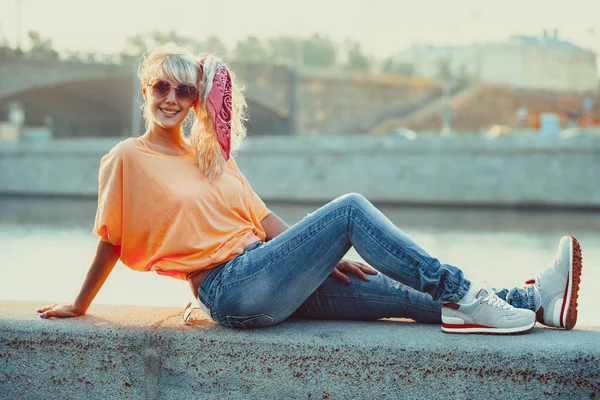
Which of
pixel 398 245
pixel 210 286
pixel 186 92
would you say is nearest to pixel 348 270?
pixel 398 245

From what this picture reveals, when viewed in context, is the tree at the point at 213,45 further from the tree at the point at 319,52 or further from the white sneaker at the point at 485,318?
the white sneaker at the point at 485,318

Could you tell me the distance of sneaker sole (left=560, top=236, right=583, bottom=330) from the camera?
7.94ft

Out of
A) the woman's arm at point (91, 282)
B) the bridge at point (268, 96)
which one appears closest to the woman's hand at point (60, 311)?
the woman's arm at point (91, 282)

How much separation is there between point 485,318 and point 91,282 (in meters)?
1.26

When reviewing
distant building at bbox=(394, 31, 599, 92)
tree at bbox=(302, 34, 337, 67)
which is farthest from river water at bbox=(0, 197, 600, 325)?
distant building at bbox=(394, 31, 599, 92)

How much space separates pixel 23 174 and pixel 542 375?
2077 centimetres

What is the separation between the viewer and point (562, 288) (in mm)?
2449

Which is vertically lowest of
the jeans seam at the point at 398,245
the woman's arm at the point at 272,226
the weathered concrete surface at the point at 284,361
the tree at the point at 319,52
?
the weathered concrete surface at the point at 284,361

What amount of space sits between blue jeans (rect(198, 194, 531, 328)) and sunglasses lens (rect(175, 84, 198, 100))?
569mm

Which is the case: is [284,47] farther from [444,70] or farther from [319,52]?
[444,70]

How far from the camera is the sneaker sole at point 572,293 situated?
7.94 feet

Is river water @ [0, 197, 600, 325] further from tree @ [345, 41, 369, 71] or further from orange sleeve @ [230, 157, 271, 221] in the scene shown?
tree @ [345, 41, 369, 71]

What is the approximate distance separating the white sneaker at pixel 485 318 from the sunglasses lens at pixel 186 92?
1115 millimetres

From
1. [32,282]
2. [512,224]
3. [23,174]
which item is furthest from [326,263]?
[23,174]
